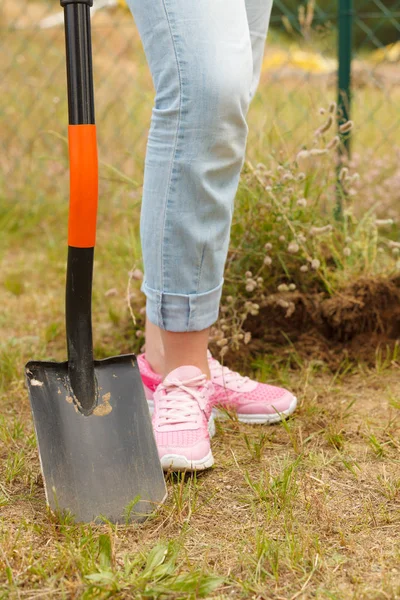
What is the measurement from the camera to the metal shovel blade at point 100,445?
119cm

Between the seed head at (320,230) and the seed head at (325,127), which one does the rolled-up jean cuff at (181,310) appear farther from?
the seed head at (325,127)

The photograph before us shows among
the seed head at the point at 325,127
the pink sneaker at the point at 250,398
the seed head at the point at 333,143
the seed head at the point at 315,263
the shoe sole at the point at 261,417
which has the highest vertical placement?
the seed head at the point at 325,127

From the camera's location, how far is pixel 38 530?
1.14 meters

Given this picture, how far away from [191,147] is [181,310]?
0.30 m

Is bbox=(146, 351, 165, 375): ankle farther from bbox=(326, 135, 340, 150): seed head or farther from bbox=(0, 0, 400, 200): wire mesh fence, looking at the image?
bbox=(0, 0, 400, 200): wire mesh fence

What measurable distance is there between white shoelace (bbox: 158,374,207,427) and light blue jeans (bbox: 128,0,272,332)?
0.12 metres

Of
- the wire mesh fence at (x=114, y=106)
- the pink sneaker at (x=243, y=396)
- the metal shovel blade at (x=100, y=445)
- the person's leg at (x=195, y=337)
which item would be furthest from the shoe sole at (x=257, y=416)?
the wire mesh fence at (x=114, y=106)

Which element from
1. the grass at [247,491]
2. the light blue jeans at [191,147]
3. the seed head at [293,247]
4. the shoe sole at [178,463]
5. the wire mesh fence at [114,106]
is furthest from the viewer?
the wire mesh fence at [114,106]

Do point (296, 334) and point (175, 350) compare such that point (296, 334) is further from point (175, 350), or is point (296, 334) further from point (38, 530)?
point (38, 530)

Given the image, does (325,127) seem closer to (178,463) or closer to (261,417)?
(261,417)

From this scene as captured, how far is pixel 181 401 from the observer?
1390 mm

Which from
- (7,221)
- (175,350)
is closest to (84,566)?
(175,350)

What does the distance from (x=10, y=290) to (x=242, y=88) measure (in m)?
1.42

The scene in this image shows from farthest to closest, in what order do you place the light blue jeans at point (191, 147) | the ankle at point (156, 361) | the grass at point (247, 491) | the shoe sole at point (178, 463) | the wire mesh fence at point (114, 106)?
the wire mesh fence at point (114, 106), the ankle at point (156, 361), the shoe sole at point (178, 463), the light blue jeans at point (191, 147), the grass at point (247, 491)
